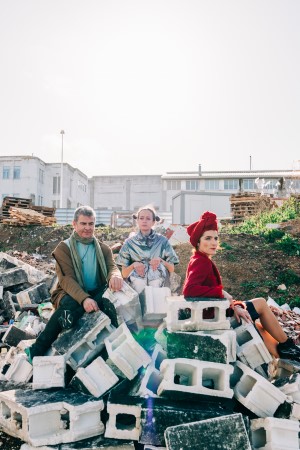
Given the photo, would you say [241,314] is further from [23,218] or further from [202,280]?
[23,218]

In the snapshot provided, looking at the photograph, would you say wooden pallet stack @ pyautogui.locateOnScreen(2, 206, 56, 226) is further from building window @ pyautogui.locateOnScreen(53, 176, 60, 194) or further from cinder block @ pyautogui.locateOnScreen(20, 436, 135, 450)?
building window @ pyautogui.locateOnScreen(53, 176, 60, 194)

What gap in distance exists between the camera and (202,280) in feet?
12.5

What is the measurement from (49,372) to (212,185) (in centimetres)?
3295

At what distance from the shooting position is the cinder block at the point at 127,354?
343 cm

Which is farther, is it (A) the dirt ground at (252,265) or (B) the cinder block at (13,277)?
(A) the dirt ground at (252,265)

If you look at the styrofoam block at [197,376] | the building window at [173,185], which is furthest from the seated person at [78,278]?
the building window at [173,185]

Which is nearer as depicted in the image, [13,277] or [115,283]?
[115,283]

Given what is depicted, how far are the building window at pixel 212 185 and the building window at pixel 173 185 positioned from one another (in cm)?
252

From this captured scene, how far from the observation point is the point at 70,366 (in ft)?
12.3

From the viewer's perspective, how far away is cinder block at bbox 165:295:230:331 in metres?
3.45

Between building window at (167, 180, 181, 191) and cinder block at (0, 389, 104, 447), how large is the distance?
33917mm

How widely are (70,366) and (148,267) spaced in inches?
64.3

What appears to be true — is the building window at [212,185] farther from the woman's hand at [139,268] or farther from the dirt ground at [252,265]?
the woman's hand at [139,268]

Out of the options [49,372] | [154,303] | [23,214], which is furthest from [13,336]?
[23,214]
